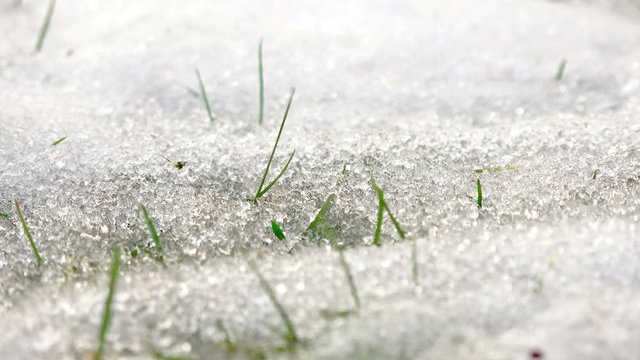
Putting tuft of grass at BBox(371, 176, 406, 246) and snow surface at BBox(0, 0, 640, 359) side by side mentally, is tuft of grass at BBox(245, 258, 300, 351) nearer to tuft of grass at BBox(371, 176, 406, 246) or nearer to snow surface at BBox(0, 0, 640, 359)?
snow surface at BBox(0, 0, 640, 359)

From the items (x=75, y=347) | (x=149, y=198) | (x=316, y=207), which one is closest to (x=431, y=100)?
(x=316, y=207)

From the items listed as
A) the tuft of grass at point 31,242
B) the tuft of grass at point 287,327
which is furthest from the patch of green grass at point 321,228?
the tuft of grass at point 31,242

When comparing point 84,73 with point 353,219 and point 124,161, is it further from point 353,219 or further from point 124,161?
point 353,219

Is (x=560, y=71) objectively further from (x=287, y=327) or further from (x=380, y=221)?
(x=287, y=327)

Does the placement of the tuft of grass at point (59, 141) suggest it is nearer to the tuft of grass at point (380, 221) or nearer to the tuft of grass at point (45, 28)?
the tuft of grass at point (45, 28)

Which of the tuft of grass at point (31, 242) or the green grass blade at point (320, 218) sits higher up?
the green grass blade at point (320, 218)

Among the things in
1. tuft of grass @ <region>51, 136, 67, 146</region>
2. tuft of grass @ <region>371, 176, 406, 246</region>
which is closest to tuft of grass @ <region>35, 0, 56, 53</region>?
tuft of grass @ <region>51, 136, 67, 146</region>

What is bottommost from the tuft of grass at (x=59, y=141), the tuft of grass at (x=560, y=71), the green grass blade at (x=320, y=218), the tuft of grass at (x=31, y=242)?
the tuft of grass at (x=31, y=242)

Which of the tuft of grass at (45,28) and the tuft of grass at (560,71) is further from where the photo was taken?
the tuft of grass at (45,28)
